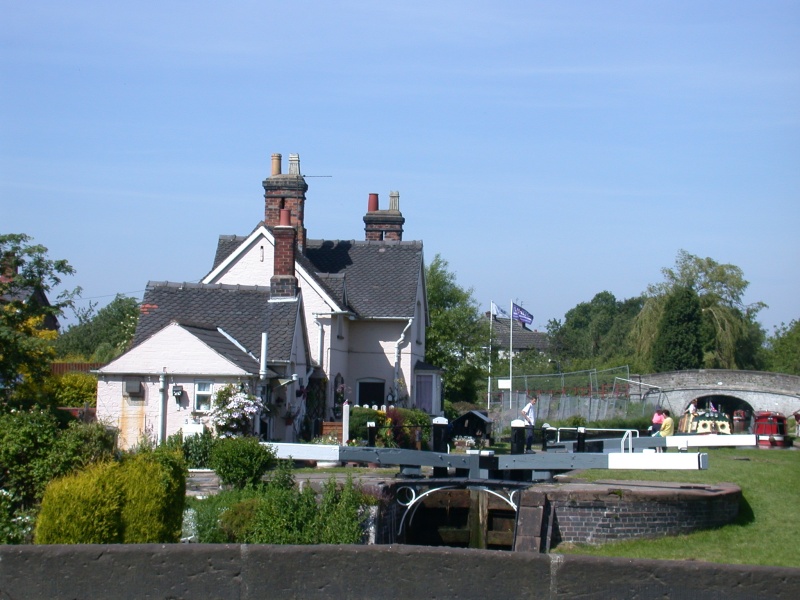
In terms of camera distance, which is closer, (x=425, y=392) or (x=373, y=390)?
(x=373, y=390)

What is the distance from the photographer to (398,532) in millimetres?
14852

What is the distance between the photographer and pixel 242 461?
48.3 ft

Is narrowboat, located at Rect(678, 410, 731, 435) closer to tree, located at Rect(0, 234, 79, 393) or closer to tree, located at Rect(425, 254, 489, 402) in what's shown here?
tree, located at Rect(425, 254, 489, 402)

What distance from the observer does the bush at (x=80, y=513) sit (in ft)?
28.6

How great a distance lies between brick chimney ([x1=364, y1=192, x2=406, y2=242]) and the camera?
1478 inches

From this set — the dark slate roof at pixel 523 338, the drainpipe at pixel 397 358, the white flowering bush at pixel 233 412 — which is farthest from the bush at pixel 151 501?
the dark slate roof at pixel 523 338

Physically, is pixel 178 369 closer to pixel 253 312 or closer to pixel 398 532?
pixel 253 312

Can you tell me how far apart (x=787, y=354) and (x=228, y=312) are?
64.7m

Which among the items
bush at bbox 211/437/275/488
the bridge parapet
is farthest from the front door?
the bridge parapet

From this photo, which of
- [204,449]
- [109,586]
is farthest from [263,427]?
[109,586]

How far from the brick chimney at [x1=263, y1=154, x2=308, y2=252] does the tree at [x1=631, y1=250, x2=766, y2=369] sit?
44353mm

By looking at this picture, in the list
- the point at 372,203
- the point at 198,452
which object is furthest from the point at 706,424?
the point at 198,452

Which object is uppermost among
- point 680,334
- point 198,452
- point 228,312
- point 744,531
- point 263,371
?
point 680,334

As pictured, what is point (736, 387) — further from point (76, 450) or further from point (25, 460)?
point (25, 460)
